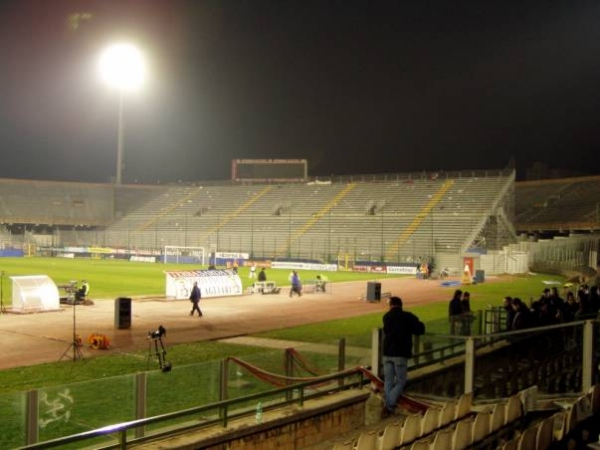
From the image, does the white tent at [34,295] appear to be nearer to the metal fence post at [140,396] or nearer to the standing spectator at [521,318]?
the standing spectator at [521,318]

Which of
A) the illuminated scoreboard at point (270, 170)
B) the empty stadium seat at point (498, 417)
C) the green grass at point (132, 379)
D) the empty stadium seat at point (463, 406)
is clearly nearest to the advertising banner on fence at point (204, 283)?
the green grass at point (132, 379)

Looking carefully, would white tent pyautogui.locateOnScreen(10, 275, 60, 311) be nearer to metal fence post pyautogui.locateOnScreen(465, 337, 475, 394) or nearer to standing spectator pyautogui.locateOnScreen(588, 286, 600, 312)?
standing spectator pyautogui.locateOnScreen(588, 286, 600, 312)

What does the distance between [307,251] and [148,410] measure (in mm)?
64563

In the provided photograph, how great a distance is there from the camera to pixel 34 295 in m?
27.0

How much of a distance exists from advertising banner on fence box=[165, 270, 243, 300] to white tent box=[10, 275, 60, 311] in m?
6.42

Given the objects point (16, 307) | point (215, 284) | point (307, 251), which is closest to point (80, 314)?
point (16, 307)

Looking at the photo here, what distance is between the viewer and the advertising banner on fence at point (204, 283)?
33.0m

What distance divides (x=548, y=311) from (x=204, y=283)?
21.7 meters

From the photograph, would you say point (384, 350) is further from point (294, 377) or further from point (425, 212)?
point (425, 212)

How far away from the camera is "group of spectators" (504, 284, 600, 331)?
49.9 feet

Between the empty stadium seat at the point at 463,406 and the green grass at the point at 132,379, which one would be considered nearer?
the green grass at the point at 132,379

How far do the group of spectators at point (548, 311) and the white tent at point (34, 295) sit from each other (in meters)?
18.6

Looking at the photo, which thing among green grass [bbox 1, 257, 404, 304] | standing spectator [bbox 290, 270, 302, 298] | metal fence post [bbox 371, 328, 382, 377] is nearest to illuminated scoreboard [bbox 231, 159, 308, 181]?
green grass [bbox 1, 257, 404, 304]

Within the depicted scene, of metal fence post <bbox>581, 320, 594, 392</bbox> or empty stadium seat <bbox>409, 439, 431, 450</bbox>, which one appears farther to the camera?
metal fence post <bbox>581, 320, 594, 392</bbox>
